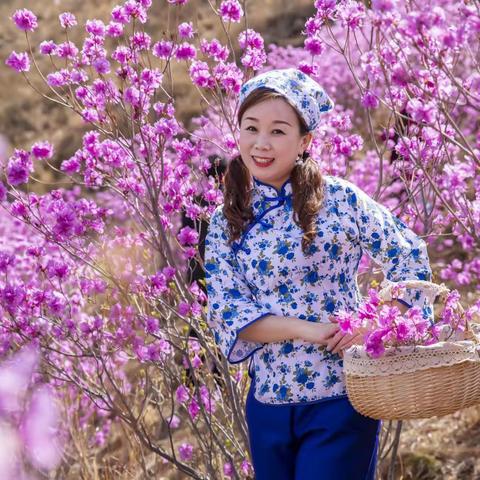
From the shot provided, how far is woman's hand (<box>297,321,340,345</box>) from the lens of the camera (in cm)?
208

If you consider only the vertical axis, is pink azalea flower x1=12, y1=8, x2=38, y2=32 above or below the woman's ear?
above

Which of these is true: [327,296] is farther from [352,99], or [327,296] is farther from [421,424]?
[352,99]

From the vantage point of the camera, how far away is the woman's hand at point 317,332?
2.08 m

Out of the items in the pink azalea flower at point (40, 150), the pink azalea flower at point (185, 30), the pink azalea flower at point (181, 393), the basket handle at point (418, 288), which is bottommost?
the basket handle at point (418, 288)

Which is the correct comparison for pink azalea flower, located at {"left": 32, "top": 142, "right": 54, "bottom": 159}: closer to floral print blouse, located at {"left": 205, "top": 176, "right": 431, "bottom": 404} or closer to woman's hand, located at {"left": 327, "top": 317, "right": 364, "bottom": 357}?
floral print blouse, located at {"left": 205, "top": 176, "right": 431, "bottom": 404}

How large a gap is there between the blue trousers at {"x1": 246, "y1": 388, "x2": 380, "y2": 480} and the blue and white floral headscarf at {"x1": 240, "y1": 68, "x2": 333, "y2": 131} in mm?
696

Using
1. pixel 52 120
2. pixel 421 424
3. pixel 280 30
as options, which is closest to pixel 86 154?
pixel 421 424

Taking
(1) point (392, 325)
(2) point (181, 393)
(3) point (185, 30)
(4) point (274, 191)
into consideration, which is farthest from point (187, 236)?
(1) point (392, 325)

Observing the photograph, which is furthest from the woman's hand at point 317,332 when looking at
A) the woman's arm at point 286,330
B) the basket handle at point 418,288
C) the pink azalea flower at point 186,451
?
the pink azalea flower at point 186,451

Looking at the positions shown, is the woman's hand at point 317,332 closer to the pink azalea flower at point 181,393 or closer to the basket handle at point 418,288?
the basket handle at point 418,288

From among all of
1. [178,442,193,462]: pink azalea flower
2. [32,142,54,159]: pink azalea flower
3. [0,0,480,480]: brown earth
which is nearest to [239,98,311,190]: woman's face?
[32,142,54,159]: pink azalea flower

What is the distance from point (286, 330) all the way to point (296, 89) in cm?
59

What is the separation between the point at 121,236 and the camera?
159 inches

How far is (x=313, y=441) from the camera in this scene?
6.98ft
